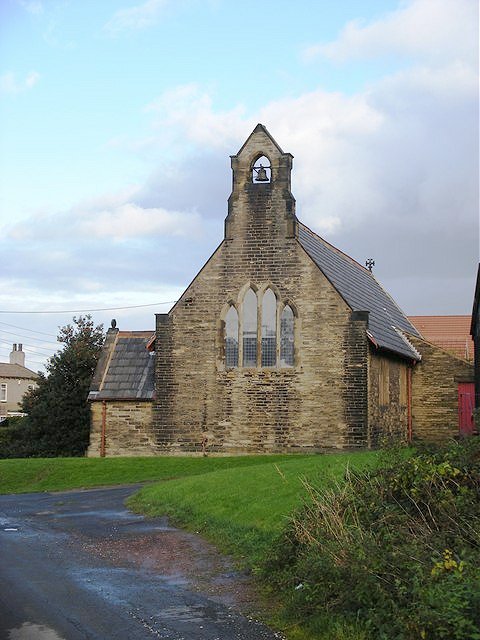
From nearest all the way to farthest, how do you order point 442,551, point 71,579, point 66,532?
point 442,551 < point 71,579 < point 66,532

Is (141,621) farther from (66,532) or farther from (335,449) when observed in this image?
(335,449)

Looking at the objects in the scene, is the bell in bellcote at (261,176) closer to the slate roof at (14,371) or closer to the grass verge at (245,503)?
the grass verge at (245,503)

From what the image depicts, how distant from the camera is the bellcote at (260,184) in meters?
30.0

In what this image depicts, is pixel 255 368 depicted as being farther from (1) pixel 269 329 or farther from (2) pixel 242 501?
(2) pixel 242 501

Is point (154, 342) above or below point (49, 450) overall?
above

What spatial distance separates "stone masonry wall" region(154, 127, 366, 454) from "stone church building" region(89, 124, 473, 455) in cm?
4

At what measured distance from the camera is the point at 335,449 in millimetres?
28562

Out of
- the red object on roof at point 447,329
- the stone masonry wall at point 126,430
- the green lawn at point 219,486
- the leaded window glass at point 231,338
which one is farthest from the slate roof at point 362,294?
the red object on roof at point 447,329

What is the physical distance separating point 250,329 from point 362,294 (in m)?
7.39

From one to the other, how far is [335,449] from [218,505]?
13.0 metres

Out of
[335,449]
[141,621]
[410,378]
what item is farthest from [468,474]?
[410,378]

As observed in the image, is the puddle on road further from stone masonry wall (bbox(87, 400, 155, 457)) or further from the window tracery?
stone masonry wall (bbox(87, 400, 155, 457))

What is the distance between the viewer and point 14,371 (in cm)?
8981

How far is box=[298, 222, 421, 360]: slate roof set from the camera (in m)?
30.6
